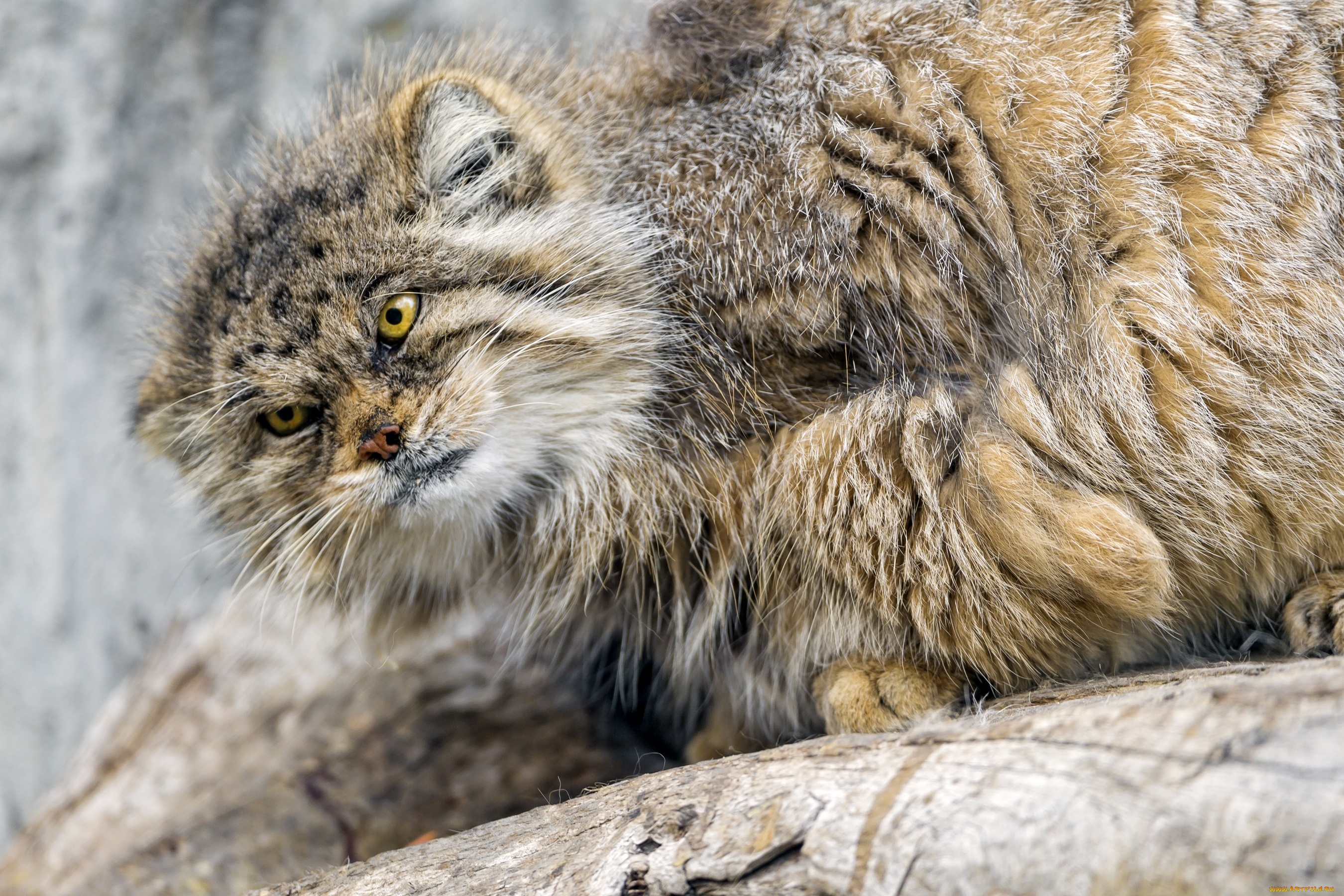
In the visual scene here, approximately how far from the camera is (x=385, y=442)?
290 centimetres

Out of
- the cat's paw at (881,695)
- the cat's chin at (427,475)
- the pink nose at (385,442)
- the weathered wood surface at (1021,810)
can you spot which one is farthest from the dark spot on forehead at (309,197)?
the cat's paw at (881,695)

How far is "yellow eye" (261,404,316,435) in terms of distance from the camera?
312 centimetres

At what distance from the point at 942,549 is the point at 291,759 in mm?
2828

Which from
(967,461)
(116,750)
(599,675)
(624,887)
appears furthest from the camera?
(116,750)

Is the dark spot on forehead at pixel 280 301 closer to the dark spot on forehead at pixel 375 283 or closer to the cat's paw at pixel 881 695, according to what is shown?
the dark spot on forehead at pixel 375 283

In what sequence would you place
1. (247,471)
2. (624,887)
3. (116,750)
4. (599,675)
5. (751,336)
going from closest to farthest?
1. (624,887)
2. (751,336)
3. (247,471)
4. (599,675)
5. (116,750)

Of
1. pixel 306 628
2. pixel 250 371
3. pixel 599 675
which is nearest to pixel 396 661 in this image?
pixel 306 628

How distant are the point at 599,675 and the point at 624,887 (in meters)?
1.76

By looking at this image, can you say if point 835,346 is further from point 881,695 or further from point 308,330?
point 308,330

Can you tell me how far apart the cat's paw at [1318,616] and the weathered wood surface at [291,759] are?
236 centimetres

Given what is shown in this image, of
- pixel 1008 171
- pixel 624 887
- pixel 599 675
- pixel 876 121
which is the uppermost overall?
pixel 876 121

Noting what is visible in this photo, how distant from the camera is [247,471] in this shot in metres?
3.30

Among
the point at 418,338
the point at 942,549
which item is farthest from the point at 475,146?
the point at 942,549

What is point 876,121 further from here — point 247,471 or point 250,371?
point 247,471
